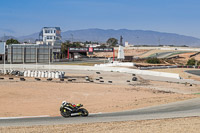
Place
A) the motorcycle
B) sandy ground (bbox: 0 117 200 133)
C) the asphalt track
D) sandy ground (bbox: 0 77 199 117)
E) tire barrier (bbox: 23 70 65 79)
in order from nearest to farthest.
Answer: sandy ground (bbox: 0 117 200 133)
the asphalt track
the motorcycle
sandy ground (bbox: 0 77 199 117)
tire barrier (bbox: 23 70 65 79)

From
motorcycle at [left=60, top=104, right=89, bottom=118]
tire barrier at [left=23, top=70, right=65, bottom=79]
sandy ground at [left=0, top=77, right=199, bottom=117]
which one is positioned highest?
tire barrier at [left=23, top=70, right=65, bottom=79]

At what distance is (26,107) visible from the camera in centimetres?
2536

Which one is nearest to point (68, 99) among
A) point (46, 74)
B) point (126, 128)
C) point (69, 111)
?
point (69, 111)

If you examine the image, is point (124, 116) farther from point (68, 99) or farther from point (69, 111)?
point (68, 99)

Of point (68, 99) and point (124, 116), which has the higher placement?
point (124, 116)

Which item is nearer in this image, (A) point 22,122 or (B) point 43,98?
(A) point 22,122

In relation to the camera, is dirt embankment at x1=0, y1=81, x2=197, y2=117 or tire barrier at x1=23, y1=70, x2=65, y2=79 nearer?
dirt embankment at x1=0, y1=81, x2=197, y2=117

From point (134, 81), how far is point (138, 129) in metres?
34.6

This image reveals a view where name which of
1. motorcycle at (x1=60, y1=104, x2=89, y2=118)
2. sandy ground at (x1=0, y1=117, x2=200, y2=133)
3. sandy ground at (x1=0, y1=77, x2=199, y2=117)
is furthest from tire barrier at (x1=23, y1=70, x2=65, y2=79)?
sandy ground at (x1=0, y1=117, x2=200, y2=133)

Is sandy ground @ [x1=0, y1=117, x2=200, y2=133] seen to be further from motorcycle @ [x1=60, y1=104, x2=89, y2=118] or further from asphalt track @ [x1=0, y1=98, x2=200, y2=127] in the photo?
motorcycle @ [x1=60, y1=104, x2=89, y2=118]

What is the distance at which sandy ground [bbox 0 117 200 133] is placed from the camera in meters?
15.9

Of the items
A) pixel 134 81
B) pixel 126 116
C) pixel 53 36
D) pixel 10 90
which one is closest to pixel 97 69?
pixel 134 81

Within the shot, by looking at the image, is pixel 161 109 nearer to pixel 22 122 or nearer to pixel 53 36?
pixel 22 122

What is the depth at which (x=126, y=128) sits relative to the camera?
16.6 m
